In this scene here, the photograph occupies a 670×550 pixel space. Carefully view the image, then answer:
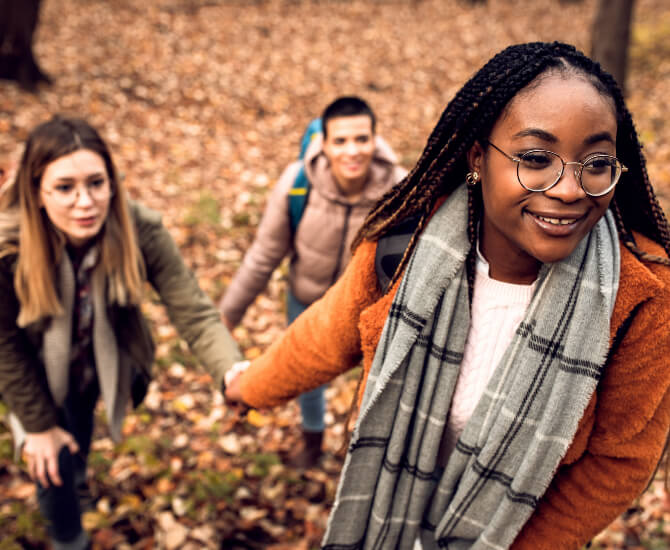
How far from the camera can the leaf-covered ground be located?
342cm

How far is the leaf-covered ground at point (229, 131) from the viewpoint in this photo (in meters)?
3.42

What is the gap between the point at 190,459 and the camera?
3.81 m

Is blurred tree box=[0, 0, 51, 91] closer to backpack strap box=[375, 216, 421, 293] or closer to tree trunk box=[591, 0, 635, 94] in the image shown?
tree trunk box=[591, 0, 635, 94]

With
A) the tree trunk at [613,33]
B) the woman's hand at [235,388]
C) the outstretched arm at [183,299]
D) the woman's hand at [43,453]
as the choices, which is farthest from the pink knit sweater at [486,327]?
the tree trunk at [613,33]

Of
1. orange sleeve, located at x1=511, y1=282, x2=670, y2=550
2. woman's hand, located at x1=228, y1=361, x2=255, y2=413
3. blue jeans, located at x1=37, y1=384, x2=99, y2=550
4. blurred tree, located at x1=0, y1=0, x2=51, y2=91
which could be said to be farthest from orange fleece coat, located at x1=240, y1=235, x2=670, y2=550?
blurred tree, located at x1=0, y1=0, x2=51, y2=91

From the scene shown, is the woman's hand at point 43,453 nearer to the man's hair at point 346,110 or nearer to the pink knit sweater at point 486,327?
the pink knit sweater at point 486,327

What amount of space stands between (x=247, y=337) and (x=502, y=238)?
371cm

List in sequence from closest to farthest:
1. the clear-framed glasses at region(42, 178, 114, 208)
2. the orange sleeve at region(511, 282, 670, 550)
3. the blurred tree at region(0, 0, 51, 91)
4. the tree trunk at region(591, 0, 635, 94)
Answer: the orange sleeve at region(511, 282, 670, 550), the clear-framed glasses at region(42, 178, 114, 208), the blurred tree at region(0, 0, 51, 91), the tree trunk at region(591, 0, 635, 94)

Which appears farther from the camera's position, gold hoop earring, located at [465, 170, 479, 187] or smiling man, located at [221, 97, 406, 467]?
smiling man, located at [221, 97, 406, 467]

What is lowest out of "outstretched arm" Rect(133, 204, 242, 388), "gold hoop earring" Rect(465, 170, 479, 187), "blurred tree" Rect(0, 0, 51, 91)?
"outstretched arm" Rect(133, 204, 242, 388)

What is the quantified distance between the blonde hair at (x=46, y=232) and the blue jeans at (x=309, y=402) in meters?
1.14

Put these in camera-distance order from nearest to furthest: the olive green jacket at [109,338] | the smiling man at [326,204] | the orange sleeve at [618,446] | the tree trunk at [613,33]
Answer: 1. the orange sleeve at [618,446]
2. the olive green jacket at [109,338]
3. the smiling man at [326,204]
4. the tree trunk at [613,33]

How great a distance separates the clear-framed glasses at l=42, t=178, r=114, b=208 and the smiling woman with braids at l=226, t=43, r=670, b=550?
119 centimetres

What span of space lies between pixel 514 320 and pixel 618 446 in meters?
0.44
